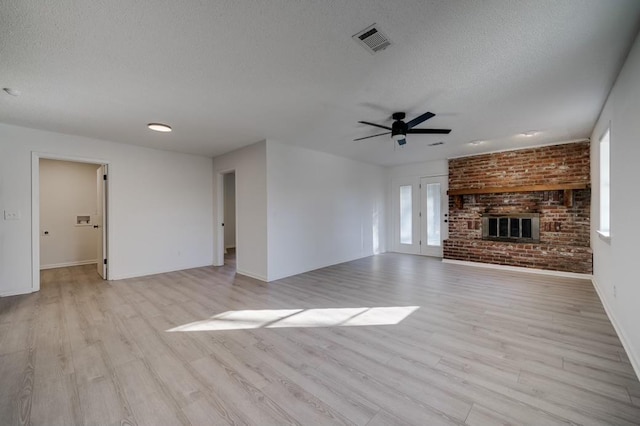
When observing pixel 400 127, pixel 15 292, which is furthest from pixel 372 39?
pixel 15 292

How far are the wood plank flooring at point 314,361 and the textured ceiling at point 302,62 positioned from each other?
2493mm

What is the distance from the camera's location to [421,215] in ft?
24.1

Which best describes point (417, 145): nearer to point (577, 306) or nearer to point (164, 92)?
point (577, 306)

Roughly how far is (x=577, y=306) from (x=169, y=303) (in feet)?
17.2

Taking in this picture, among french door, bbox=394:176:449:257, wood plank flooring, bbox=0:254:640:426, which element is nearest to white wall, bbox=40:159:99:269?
wood plank flooring, bbox=0:254:640:426

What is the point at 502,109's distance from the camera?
11.4 feet

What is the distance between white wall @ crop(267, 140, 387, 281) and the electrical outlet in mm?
3707

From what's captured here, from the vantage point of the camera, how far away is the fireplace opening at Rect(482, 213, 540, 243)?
18.2ft

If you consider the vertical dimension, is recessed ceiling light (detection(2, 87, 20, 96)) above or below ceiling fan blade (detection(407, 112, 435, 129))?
above

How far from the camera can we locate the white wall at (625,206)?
210 centimetres

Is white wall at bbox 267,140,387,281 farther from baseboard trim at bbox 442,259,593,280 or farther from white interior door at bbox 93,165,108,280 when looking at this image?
white interior door at bbox 93,165,108,280

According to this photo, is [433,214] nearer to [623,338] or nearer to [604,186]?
[604,186]

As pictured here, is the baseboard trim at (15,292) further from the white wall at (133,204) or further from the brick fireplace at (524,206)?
the brick fireplace at (524,206)

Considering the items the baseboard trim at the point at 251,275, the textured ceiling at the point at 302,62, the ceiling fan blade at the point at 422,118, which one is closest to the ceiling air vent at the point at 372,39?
the textured ceiling at the point at 302,62
